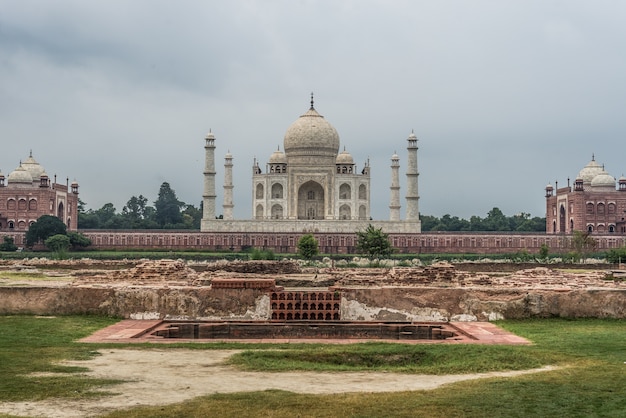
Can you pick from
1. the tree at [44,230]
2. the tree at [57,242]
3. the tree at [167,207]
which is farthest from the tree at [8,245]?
the tree at [167,207]

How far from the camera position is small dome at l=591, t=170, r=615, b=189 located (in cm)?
6919

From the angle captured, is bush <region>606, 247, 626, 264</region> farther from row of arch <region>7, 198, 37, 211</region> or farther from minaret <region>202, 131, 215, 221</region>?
row of arch <region>7, 198, 37, 211</region>

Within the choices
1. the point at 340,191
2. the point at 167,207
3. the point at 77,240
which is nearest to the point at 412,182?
the point at 340,191

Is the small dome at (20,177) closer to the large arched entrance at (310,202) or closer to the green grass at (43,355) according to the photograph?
the large arched entrance at (310,202)

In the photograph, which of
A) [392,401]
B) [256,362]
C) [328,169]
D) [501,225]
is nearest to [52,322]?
[256,362]

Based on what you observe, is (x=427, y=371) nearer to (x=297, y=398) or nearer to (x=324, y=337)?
(x=297, y=398)

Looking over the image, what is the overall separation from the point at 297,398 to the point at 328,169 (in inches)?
2223

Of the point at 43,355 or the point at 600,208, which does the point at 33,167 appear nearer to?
the point at 600,208

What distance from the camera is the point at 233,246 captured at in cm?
5959

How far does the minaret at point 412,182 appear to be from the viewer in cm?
6125

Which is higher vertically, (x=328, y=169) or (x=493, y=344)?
(x=328, y=169)

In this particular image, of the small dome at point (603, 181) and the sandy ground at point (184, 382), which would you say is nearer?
the sandy ground at point (184, 382)

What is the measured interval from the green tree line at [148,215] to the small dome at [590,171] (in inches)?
1344

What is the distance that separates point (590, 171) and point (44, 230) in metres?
42.7
